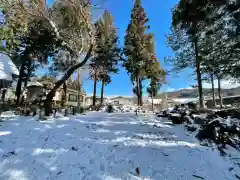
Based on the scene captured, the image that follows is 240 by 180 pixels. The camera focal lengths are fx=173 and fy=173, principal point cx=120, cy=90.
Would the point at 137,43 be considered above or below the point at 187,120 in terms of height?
above

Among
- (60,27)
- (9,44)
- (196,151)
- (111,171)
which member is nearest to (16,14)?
(9,44)

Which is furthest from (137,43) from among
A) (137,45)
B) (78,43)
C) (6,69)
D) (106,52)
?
(6,69)

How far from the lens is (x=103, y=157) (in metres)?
4.65

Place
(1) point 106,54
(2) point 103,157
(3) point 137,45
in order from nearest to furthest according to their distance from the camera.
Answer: (2) point 103,157, (1) point 106,54, (3) point 137,45

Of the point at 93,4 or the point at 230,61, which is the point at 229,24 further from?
the point at 93,4

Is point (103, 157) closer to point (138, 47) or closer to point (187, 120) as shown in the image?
point (187, 120)

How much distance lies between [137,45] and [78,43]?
13.4 m

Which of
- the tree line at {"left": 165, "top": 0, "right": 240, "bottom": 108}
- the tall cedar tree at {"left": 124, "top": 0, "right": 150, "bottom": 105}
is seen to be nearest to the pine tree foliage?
the tall cedar tree at {"left": 124, "top": 0, "right": 150, "bottom": 105}

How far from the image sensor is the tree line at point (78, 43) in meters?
10.6

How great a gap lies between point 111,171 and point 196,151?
2.67m

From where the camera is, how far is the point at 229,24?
9.80 meters

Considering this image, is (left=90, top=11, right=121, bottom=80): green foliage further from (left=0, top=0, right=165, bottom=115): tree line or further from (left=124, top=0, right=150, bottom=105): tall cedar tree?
(left=124, top=0, right=150, bottom=105): tall cedar tree

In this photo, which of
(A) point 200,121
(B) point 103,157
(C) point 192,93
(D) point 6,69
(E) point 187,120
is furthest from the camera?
(C) point 192,93

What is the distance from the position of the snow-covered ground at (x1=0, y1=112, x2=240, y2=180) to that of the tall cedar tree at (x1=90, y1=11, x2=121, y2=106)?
690 inches
